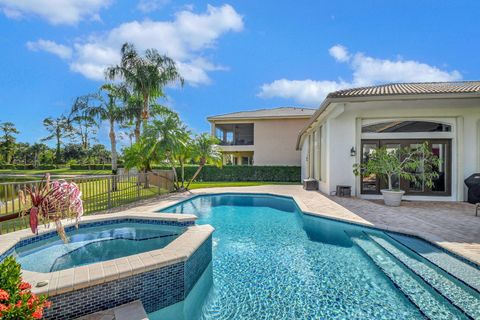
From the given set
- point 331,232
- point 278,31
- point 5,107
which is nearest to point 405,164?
point 331,232

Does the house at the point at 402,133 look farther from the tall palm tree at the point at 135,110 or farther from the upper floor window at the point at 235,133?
the upper floor window at the point at 235,133

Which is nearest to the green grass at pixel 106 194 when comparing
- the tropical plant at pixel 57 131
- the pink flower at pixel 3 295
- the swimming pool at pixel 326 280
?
the swimming pool at pixel 326 280

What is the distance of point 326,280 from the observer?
14.8ft

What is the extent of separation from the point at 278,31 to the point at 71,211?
15598mm

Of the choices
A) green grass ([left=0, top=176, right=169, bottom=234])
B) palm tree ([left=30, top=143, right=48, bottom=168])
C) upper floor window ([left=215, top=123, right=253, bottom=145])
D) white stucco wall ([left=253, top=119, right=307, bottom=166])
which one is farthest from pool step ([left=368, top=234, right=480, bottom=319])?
palm tree ([left=30, top=143, right=48, bottom=168])

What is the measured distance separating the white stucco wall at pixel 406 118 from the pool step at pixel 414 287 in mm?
6562

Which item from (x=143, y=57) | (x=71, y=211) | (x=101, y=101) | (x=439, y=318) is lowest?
(x=439, y=318)

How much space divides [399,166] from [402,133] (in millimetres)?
2241

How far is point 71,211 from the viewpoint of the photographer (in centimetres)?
286

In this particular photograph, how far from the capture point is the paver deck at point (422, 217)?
557 cm

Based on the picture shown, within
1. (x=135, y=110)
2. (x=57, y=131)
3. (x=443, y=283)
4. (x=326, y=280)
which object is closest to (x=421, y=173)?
(x=443, y=283)

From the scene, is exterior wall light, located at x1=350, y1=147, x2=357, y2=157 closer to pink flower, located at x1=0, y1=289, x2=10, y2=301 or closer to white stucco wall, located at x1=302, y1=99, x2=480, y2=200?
white stucco wall, located at x1=302, y1=99, x2=480, y2=200

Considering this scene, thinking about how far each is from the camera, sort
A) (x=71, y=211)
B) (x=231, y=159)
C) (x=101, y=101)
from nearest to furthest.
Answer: (x=71, y=211), (x=101, y=101), (x=231, y=159)

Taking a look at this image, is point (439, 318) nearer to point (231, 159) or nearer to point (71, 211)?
point (71, 211)
